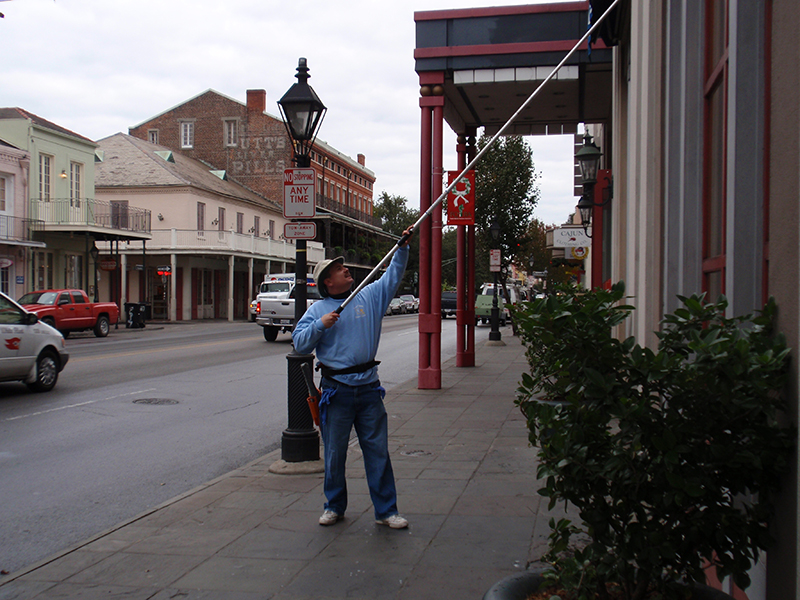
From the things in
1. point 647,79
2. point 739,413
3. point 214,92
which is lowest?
point 739,413

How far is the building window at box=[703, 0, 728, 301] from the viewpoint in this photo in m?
4.08

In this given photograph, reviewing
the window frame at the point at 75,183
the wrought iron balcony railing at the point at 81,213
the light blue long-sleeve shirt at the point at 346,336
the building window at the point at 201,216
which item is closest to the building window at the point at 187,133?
the building window at the point at 201,216

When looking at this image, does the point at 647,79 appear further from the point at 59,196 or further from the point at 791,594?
the point at 59,196

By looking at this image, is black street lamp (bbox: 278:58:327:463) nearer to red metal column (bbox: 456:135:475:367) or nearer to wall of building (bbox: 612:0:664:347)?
wall of building (bbox: 612:0:664:347)

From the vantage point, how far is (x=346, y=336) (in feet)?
16.3

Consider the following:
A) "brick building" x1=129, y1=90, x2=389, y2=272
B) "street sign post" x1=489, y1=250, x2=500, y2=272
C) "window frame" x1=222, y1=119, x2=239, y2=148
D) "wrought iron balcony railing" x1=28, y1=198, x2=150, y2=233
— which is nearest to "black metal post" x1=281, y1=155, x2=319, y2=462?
"street sign post" x1=489, y1=250, x2=500, y2=272

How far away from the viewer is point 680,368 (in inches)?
97.9

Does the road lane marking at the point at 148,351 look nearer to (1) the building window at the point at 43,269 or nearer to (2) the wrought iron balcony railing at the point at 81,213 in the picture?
(2) the wrought iron balcony railing at the point at 81,213

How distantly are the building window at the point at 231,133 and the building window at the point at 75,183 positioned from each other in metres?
22.6

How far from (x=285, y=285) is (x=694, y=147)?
2603cm

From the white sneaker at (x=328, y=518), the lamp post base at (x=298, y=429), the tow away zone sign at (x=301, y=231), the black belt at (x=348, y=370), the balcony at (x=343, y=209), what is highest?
the balcony at (x=343, y=209)

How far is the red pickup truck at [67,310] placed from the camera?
2461 centimetres

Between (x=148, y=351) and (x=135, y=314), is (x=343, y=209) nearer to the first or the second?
(x=135, y=314)

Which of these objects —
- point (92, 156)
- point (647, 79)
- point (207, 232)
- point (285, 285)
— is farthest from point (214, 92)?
point (647, 79)
